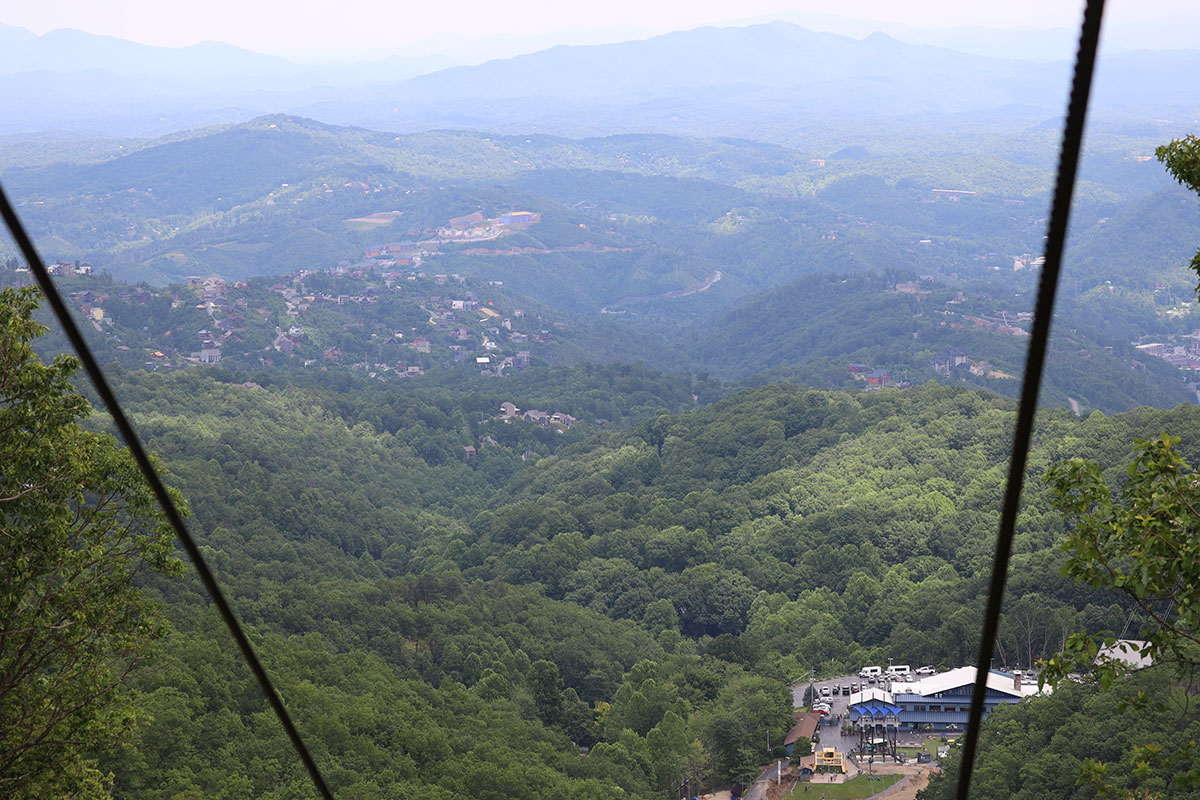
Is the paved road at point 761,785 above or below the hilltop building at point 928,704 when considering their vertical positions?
above

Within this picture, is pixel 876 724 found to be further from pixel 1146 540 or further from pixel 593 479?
pixel 593 479

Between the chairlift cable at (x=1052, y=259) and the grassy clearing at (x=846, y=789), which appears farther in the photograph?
the grassy clearing at (x=846, y=789)

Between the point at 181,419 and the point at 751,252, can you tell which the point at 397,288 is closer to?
the point at 181,419

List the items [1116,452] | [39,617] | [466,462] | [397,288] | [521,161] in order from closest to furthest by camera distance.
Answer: [39,617]
[1116,452]
[466,462]
[397,288]
[521,161]

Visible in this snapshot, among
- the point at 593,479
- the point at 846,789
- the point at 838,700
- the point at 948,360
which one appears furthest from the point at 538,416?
the point at 846,789

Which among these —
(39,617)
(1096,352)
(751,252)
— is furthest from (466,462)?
(751,252)

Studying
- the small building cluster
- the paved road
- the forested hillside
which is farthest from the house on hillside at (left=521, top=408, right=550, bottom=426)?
the paved road

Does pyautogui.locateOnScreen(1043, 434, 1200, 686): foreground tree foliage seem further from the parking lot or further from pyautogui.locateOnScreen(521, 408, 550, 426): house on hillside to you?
pyautogui.locateOnScreen(521, 408, 550, 426): house on hillside

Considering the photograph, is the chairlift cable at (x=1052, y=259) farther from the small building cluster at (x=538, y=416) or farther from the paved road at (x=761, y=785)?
the small building cluster at (x=538, y=416)

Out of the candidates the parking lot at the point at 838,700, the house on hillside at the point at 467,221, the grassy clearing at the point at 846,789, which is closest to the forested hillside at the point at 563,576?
the parking lot at the point at 838,700
